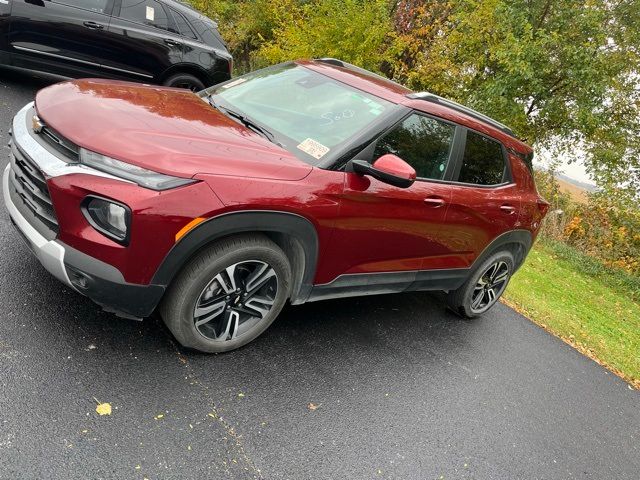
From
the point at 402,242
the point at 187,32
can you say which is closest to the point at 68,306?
the point at 402,242

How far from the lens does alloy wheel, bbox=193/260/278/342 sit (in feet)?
9.80

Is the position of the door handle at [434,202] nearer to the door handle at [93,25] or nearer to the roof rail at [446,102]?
the roof rail at [446,102]

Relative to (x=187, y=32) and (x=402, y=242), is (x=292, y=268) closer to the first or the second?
(x=402, y=242)

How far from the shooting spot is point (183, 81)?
7.80 meters

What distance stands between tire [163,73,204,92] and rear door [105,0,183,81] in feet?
0.60

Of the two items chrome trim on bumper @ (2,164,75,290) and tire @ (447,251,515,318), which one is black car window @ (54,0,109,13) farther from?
tire @ (447,251,515,318)

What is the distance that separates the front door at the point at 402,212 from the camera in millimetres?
3334

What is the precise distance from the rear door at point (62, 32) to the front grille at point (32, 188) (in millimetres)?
4432

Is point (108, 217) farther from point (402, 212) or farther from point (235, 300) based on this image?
point (402, 212)

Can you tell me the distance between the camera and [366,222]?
11.1 ft

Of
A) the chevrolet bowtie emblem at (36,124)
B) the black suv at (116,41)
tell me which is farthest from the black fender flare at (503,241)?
the black suv at (116,41)

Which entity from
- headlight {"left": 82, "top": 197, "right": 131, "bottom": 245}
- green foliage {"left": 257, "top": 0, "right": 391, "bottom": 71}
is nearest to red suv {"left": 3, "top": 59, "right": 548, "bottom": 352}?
headlight {"left": 82, "top": 197, "right": 131, "bottom": 245}

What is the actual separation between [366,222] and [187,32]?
5.73 meters

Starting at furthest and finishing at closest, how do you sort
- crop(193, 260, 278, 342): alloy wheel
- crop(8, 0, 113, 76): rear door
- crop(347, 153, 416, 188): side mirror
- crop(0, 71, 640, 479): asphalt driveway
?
crop(8, 0, 113, 76): rear door < crop(347, 153, 416, 188): side mirror < crop(193, 260, 278, 342): alloy wheel < crop(0, 71, 640, 479): asphalt driveway
